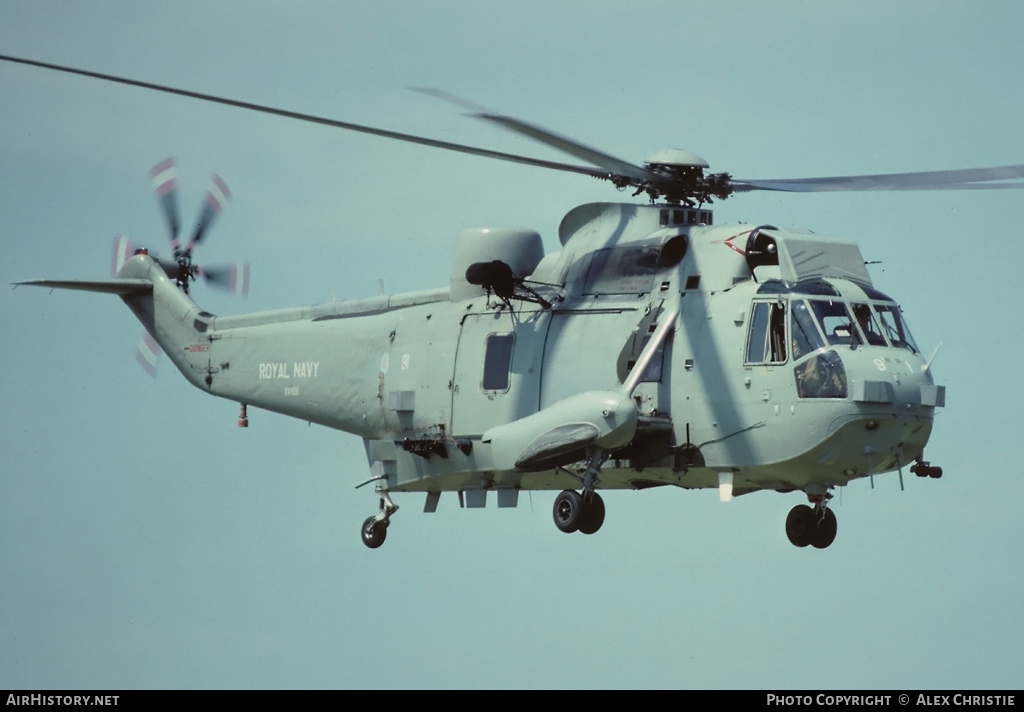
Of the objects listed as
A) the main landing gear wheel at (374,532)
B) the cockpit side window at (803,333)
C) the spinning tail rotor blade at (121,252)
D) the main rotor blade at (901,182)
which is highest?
the spinning tail rotor blade at (121,252)

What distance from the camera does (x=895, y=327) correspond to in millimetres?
20000

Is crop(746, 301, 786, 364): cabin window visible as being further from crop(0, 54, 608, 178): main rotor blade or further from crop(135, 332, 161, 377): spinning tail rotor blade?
crop(135, 332, 161, 377): spinning tail rotor blade

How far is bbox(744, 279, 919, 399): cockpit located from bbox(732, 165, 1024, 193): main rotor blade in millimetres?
1420

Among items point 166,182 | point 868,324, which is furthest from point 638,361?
point 166,182

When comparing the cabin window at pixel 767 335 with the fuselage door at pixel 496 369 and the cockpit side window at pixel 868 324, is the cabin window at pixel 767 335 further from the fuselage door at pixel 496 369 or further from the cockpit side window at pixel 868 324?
the fuselage door at pixel 496 369

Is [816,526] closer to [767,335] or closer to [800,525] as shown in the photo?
[800,525]

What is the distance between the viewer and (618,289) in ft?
69.3

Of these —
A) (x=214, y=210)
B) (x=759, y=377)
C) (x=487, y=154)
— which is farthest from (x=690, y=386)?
(x=214, y=210)

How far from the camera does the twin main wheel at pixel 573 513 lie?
68.7 feet

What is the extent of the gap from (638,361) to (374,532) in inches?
242

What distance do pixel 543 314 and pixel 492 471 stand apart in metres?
2.23

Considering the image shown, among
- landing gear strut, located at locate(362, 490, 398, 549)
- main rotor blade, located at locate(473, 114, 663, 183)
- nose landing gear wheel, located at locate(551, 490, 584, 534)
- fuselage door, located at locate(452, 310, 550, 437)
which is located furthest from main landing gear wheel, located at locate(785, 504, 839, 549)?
landing gear strut, located at locate(362, 490, 398, 549)

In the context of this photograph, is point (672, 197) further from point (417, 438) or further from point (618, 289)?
point (417, 438)

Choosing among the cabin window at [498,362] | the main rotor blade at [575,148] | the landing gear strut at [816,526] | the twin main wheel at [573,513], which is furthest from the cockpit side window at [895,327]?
the cabin window at [498,362]
